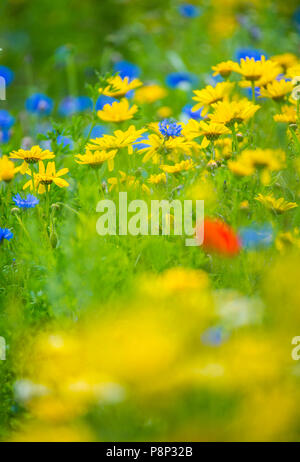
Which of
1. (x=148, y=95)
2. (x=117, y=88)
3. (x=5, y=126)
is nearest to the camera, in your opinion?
(x=117, y=88)

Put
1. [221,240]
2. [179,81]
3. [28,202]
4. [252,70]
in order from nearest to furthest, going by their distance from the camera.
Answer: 1. [221,240]
2. [28,202]
3. [252,70]
4. [179,81]

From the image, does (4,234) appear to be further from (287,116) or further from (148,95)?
(148,95)

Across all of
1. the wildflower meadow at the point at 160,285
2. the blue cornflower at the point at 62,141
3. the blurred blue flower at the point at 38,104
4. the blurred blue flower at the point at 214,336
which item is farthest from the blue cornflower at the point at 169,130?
the blurred blue flower at the point at 38,104

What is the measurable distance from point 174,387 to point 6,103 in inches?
136

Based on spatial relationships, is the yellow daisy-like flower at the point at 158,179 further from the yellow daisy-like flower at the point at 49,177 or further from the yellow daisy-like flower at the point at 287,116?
the yellow daisy-like flower at the point at 287,116

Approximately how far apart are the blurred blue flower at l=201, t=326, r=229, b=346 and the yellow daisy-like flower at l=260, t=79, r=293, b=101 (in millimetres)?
903

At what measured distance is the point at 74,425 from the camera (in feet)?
2.89

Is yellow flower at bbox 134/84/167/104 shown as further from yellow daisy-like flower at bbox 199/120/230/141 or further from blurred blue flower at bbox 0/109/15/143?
yellow daisy-like flower at bbox 199/120/230/141

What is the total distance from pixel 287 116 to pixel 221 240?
0.64 meters

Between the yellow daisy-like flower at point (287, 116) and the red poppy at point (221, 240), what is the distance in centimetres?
53

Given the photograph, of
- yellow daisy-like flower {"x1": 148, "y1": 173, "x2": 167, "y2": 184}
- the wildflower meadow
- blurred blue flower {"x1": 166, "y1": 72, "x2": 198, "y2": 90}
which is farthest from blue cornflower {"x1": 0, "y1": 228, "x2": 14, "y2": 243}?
blurred blue flower {"x1": 166, "y1": 72, "x2": 198, "y2": 90}

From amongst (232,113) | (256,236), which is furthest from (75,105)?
(256,236)

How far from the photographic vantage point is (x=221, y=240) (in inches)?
46.0

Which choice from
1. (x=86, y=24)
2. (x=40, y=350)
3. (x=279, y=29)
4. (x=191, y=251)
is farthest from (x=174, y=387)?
(x=86, y=24)
